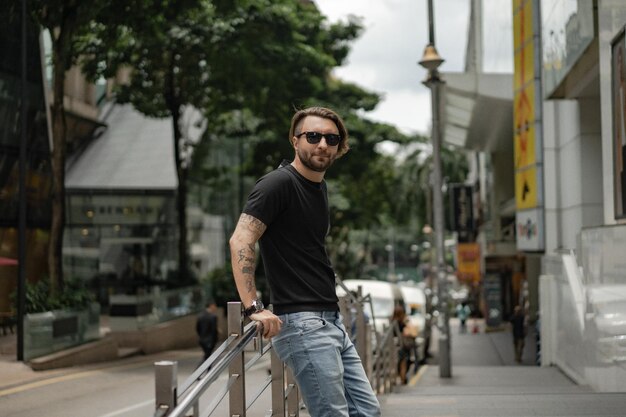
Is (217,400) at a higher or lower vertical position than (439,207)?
lower

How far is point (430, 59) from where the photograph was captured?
19562mm

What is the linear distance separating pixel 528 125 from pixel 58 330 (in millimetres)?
11905

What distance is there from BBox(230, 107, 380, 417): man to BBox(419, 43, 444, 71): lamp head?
52.3ft

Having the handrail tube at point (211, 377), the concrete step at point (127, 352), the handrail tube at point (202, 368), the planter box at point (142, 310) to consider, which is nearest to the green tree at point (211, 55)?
the planter box at point (142, 310)

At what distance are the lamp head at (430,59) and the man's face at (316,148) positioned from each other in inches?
628

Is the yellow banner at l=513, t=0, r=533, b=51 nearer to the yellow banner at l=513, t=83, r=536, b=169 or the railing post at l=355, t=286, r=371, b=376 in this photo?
the yellow banner at l=513, t=83, r=536, b=169

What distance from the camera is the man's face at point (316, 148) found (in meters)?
3.93

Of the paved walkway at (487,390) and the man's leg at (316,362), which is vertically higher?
the man's leg at (316,362)

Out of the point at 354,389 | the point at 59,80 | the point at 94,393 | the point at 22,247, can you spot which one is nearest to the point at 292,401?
the point at 354,389

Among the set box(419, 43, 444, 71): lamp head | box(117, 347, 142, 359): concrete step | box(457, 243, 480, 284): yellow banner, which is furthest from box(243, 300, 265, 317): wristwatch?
box(457, 243, 480, 284): yellow banner

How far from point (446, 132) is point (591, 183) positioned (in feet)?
65.1

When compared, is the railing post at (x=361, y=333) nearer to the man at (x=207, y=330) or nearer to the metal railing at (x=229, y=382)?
the metal railing at (x=229, y=382)

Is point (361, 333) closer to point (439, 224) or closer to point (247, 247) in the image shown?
point (247, 247)

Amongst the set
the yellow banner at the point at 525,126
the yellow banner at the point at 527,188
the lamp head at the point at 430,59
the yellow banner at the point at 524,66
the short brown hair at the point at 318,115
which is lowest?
the short brown hair at the point at 318,115
